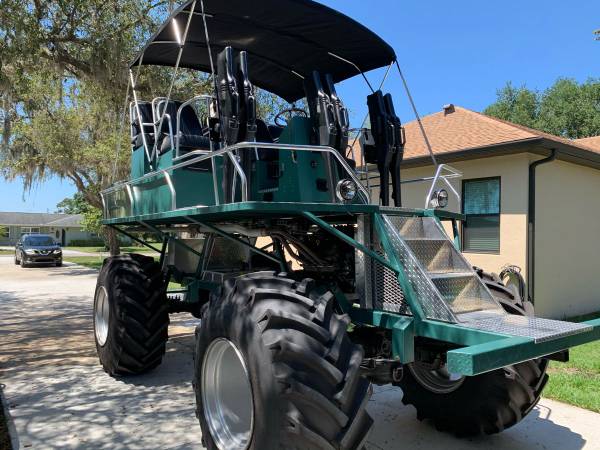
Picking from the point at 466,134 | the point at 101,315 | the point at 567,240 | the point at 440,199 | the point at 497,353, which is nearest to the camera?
the point at 497,353

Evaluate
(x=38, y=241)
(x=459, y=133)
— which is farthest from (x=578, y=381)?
(x=38, y=241)

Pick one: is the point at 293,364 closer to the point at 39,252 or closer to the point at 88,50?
the point at 88,50

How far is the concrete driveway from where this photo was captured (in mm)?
4230

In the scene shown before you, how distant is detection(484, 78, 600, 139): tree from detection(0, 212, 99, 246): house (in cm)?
5228

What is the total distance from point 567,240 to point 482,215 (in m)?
1.94

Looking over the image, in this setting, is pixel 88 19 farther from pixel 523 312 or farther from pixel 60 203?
pixel 60 203

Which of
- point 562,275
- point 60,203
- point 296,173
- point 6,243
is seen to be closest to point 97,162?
point 562,275

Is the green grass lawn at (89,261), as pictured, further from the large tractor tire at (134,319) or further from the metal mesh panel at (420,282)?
the metal mesh panel at (420,282)

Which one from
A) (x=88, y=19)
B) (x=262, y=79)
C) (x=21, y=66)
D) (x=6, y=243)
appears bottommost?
(x=6, y=243)

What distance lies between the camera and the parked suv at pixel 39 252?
25.9 metres

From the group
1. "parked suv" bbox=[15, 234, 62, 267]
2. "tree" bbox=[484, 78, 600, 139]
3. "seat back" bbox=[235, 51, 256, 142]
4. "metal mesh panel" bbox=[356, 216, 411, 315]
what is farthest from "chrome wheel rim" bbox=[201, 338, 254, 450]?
"tree" bbox=[484, 78, 600, 139]

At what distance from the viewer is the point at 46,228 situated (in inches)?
2702

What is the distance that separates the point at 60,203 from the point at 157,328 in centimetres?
9825

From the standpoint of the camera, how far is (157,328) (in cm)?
561
